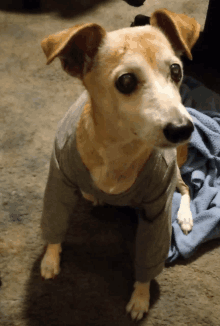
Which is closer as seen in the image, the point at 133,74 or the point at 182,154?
the point at 133,74

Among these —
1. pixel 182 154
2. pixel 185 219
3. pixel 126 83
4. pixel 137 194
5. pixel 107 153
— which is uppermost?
pixel 126 83

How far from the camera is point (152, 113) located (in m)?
0.89

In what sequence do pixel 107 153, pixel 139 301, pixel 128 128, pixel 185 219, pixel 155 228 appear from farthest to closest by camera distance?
1. pixel 185 219
2. pixel 139 301
3. pixel 155 228
4. pixel 107 153
5. pixel 128 128

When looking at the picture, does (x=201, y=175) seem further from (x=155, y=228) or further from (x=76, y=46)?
(x=76, y=46)

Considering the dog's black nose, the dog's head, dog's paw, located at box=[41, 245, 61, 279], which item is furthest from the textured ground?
the dog's black nose

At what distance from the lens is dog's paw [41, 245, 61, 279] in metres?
1.46

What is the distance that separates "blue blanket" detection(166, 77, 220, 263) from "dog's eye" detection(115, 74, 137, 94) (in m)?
0.91

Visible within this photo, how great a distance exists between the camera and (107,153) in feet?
3.67

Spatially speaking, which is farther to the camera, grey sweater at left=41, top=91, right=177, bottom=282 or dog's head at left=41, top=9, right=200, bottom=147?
grey sweater at left=41, top=91, right=177, bottom=282

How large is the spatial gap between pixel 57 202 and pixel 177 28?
76 cm

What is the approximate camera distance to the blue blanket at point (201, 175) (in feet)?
5.20

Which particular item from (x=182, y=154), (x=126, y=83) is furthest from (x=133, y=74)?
(x=182, y=154)

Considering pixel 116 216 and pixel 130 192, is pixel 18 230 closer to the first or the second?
pixel 116 216

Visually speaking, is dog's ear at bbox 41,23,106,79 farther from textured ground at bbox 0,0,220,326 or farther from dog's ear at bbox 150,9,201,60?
textured ground at bbox 0,0,220,326
